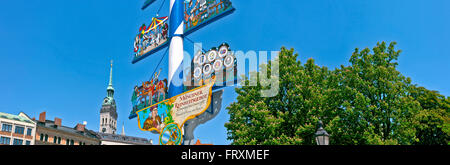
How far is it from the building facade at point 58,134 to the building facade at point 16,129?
6.14ft

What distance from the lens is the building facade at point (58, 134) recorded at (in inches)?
2884

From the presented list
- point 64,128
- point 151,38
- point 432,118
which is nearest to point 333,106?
point 432,118

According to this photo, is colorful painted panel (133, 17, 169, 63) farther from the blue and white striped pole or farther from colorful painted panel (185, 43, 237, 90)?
A: colorful painted panel (185, 43, 237, 90)

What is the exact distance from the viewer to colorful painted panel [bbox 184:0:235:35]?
79.9ft

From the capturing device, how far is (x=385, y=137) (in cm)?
2650

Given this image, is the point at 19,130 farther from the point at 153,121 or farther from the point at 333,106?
the point at 333,106

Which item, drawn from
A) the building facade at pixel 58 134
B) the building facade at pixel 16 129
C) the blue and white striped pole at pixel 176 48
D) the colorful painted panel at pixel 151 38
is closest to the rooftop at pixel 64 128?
the building facade at pixel 58 134

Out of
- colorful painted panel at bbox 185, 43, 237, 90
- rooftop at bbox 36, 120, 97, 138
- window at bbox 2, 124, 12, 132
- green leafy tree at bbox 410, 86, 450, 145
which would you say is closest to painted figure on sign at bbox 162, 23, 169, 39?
colorful painted panel at bbox 185, 43, 237, 90

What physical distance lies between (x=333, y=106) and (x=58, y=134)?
207ft

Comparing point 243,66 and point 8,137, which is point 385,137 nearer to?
point 243,66

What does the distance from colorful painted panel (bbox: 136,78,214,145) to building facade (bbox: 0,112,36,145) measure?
4994cm

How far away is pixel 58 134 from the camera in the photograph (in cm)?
7769
